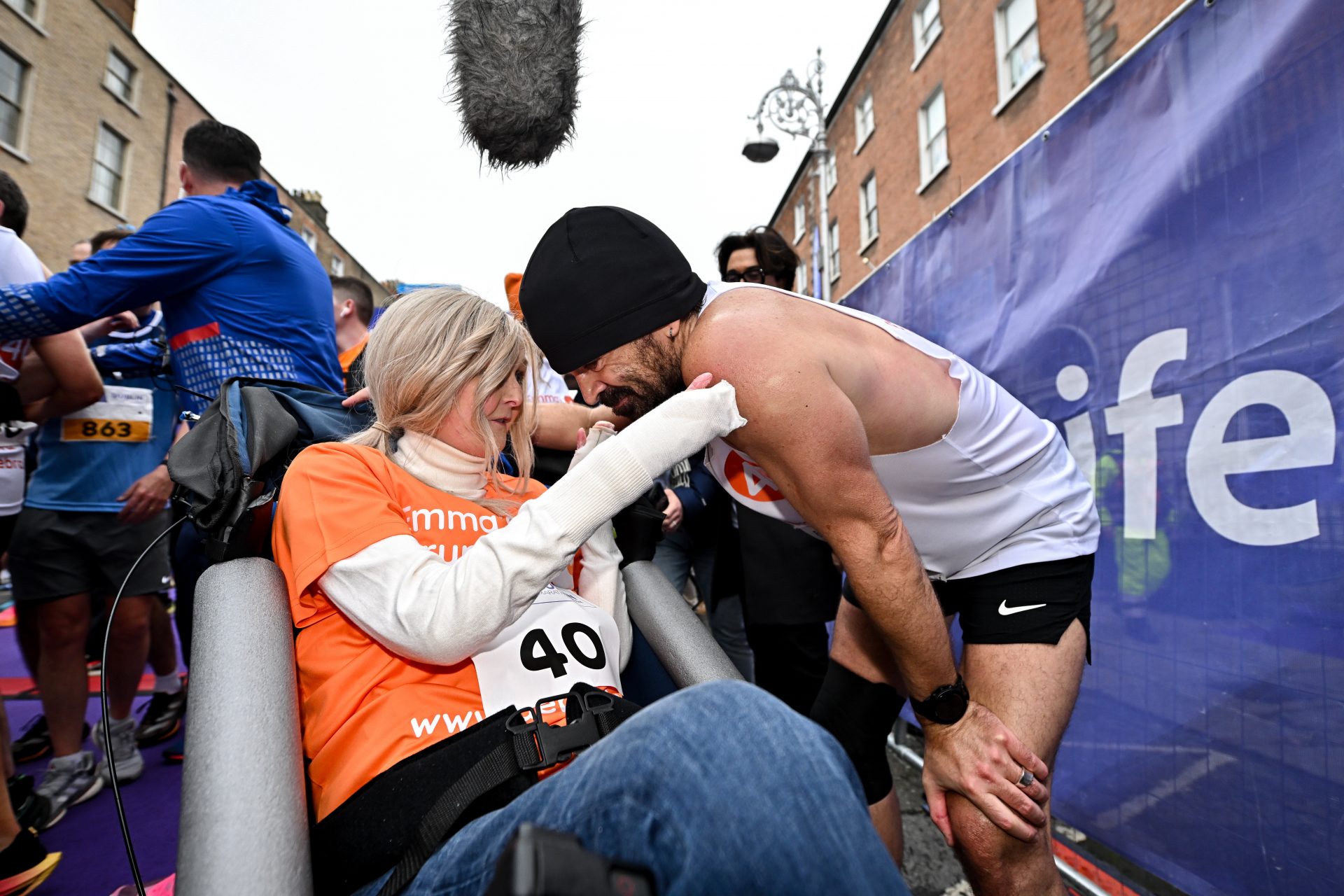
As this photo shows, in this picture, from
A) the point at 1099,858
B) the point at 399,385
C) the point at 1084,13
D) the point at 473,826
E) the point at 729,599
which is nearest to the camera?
the point at 473,826

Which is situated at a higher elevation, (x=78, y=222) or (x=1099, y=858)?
(x=78, y=222)

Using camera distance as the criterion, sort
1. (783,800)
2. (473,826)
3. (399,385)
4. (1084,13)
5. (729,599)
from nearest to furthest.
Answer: (783,800) < (473,826) < (399,385) < (729,599) < (1084,13)

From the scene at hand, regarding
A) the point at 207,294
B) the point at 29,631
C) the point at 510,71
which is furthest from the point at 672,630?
the point at 29,631

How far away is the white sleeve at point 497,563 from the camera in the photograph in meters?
1.01

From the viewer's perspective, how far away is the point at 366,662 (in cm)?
109

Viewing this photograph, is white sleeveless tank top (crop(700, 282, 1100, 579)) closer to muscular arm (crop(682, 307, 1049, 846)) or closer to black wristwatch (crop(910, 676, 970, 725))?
muscular arm (crop(682, 307, 1049, 846))

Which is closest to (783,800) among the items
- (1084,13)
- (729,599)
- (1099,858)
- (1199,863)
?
(1199,863)

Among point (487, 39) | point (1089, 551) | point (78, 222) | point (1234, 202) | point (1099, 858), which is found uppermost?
point (78, 222)

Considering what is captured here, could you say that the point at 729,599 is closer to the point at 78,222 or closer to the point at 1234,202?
the point at 1234,202

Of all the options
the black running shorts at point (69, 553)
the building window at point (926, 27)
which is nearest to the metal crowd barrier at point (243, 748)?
the black running shorts at point (69, 553)

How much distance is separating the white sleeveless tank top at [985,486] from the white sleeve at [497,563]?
1.37 ft

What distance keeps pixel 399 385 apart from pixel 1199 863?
2.12 m

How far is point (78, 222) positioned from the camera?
41.1 ft

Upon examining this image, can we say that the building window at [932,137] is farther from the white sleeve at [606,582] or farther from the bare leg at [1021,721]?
the white sleeve at [606,582]
